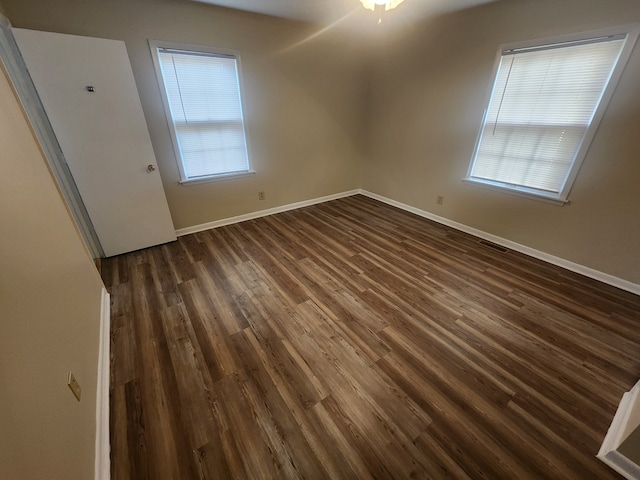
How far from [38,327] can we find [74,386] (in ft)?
1.08

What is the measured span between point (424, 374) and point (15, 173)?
2386 millimetres

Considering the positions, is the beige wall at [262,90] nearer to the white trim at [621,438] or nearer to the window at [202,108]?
the window at [202,108]

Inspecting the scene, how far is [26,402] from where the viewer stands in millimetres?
780

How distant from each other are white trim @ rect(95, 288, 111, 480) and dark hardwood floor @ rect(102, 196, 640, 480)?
5cm

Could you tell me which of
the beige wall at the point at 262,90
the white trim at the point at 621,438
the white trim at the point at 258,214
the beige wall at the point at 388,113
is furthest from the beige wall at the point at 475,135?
the white trim at the point at 621,438

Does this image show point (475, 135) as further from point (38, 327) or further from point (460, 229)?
point (38, 327)

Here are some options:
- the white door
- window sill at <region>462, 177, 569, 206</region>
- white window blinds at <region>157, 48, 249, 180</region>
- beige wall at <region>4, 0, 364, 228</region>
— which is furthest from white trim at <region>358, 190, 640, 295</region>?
the white door

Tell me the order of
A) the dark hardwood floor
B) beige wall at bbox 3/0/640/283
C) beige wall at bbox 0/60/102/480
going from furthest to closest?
beige wall at bbox 3/0/640/283 → the dark hardwood floor → beige wall at bbox 0/60/102/480

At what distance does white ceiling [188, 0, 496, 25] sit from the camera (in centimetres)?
259

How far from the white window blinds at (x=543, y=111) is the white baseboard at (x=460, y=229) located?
64 centimetres

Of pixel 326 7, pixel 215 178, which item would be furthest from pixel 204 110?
pixel 326 7

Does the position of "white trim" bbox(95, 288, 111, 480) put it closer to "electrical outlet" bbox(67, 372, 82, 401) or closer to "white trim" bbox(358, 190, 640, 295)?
"electrical outlet" bbox(67, 372, 82, 401)

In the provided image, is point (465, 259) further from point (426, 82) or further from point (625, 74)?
point (426, 82)

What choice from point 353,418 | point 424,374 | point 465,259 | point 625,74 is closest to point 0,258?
Answer: point 353,418
